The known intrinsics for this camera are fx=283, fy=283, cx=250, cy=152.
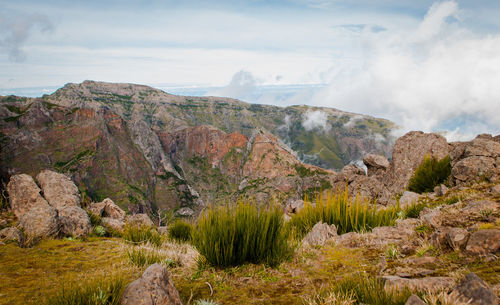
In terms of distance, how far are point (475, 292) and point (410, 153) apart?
54.2 ft

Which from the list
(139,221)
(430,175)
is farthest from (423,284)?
(430,175)

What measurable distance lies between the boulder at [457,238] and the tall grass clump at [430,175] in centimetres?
897

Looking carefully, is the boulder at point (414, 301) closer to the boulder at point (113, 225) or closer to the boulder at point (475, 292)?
the boulder at point (475, 292)

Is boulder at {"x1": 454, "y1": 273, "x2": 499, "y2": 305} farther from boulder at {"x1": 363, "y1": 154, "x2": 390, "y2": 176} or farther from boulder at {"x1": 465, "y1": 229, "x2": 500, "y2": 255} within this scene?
boulder at {"x1": 363, "y1": 154, "x2": 390, "y2": 176}

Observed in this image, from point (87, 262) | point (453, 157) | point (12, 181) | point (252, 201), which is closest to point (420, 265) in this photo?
point (252, 201)

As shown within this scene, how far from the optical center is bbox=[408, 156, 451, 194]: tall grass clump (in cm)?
1209

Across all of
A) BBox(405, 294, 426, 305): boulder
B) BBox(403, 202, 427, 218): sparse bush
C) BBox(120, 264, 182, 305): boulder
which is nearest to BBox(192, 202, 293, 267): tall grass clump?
BBox(120, 264, 182, 305): boulder

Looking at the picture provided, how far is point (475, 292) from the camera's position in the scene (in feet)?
7.11

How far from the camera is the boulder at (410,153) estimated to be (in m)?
15.3

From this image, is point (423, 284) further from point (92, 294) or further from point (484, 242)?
point (92, 294)

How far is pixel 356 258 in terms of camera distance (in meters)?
4.62

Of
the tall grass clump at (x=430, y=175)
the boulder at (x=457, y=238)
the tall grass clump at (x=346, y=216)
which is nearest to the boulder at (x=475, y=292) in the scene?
the boulder at (x=457, y=238)

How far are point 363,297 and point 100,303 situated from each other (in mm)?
2626

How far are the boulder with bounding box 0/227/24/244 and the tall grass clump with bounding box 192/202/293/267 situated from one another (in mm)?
4428
